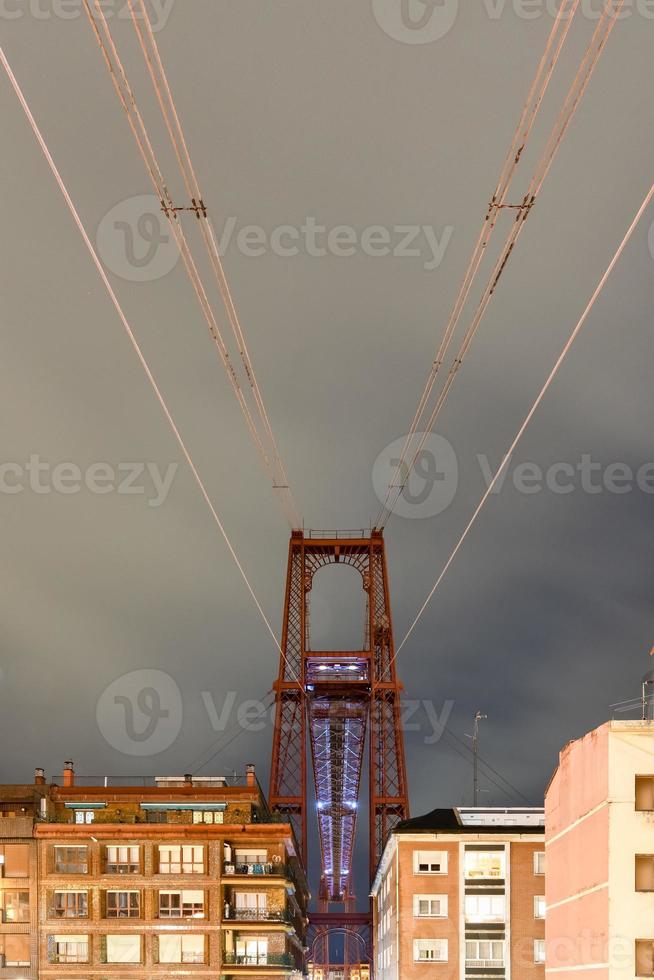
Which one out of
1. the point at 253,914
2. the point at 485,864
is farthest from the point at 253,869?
the point at 485,864

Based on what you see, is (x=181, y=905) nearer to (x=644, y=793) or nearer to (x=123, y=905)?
(x=123, y=905)

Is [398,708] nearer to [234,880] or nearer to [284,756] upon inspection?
[284,756]

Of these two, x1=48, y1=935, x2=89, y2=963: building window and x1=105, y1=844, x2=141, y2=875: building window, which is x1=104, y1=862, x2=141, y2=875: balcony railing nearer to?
x1=105, y1=844, x2=141, y2=875: building window

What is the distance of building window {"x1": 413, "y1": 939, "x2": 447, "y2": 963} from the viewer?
58.8m

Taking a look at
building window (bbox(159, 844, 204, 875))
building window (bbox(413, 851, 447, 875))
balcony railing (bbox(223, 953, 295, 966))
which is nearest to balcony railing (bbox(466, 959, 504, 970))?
building window (bbox(413, 851, 447, 875))

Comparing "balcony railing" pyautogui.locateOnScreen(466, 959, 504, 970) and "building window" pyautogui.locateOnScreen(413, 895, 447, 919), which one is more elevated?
"building window" pyautogui.locateOnScreen(413, 895, 447, 919)

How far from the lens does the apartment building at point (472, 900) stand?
189ft

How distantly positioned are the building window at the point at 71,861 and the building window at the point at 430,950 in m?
17.0

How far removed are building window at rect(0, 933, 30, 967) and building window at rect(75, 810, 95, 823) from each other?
7.41 m

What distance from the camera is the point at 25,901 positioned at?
6419cm

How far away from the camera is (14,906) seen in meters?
64.1

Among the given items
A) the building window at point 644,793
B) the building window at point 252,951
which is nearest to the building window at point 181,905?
the building window at point 252,951

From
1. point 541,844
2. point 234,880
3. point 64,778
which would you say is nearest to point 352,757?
point 64,778

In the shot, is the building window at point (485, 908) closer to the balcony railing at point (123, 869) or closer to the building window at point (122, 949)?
the building window at point (122, 949)
